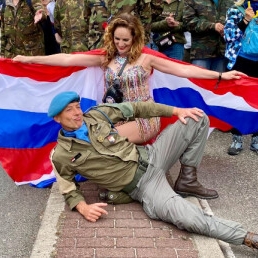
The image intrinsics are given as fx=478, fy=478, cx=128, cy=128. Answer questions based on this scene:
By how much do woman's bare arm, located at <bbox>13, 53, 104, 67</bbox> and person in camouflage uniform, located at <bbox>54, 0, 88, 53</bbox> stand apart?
1182mm

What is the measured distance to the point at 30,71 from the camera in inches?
186

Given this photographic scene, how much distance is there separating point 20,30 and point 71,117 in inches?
99.5

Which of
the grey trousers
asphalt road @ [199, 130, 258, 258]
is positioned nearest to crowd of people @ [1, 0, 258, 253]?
the grey trousers

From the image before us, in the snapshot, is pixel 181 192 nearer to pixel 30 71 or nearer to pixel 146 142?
pixel 146 142

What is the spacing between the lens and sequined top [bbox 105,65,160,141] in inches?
180

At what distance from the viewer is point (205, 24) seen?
5.51m

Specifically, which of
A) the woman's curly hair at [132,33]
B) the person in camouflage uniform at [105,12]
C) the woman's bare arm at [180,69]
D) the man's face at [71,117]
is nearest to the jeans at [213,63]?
the person in camouflage uniform at [105,12]

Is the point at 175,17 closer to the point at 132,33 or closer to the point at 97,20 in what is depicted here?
the point at 97,20

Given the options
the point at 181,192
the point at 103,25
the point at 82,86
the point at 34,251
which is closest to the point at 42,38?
the point at 103,25

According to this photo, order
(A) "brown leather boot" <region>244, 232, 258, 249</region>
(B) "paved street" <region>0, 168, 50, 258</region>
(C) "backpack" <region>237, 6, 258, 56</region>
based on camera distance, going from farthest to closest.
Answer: (C) "backpack" <region>237, 6, 258, 56</region> < (B) "paved street" <region>0, 168, 50, 258</region> < (A) "brown leather boot" <region>244, 232, 258, 249</region>

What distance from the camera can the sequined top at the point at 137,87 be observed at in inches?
180

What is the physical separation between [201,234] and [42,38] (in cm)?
365

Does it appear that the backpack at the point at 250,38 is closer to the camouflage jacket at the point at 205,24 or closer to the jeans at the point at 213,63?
the camouflage jacket at the point at 205,24

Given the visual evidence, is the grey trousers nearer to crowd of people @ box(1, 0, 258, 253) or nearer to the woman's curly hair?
crowd of people @ box(1, 0, 258, 253)
